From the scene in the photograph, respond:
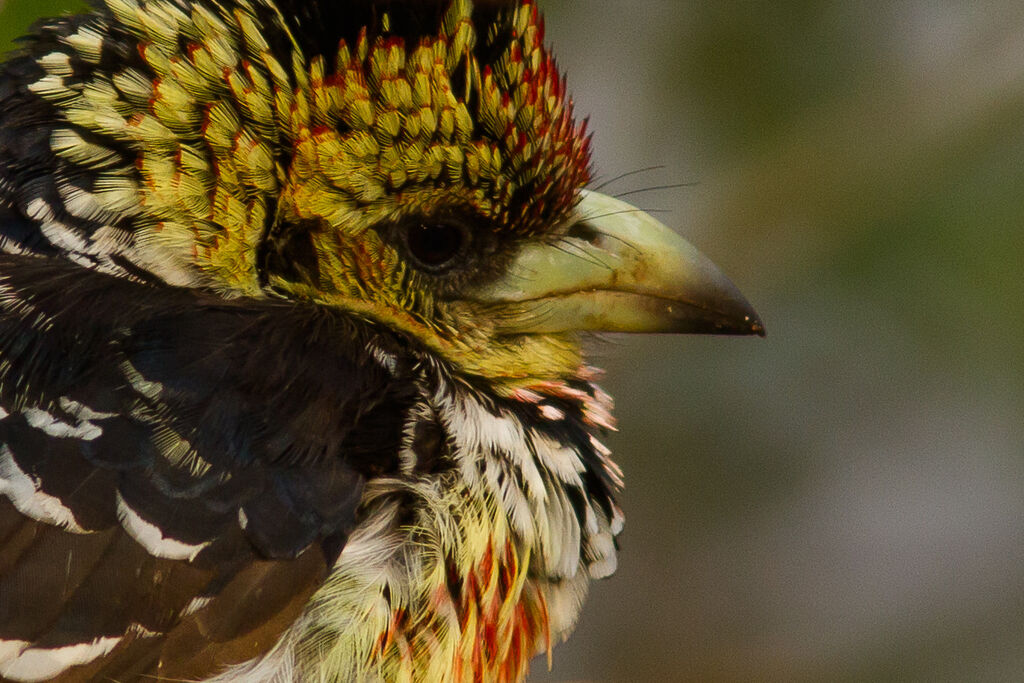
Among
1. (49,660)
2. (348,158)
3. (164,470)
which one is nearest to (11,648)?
(49,660)

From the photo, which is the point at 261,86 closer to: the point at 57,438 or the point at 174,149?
the point at 174,149

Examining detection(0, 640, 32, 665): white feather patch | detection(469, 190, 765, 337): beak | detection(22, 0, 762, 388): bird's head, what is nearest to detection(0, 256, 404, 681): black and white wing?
detection(0, 640, 32, 665): white feather patch

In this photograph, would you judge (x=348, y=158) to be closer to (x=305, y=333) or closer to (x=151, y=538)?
(x=305, y=333)

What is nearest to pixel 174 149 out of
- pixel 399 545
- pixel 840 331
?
pixel 399 545

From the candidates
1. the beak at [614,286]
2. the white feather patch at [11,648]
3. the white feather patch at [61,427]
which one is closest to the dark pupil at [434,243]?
the beak at [614,286]

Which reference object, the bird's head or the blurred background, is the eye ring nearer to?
the bird's head
